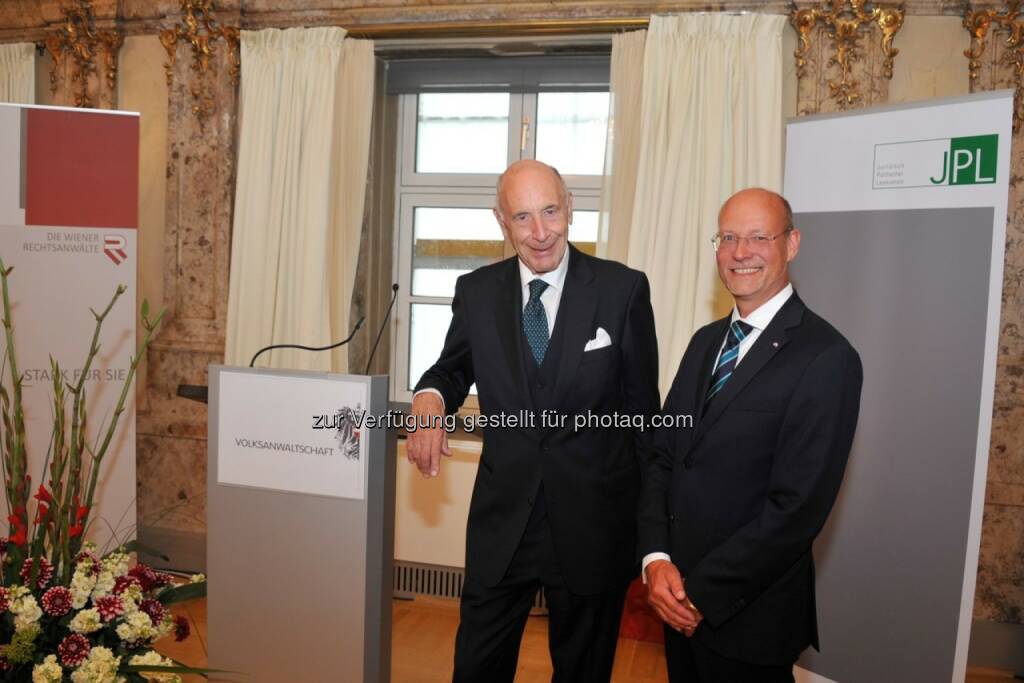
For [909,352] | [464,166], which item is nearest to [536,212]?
[909,352]

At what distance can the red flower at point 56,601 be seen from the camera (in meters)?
1.09

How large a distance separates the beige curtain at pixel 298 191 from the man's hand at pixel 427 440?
6.99 ft

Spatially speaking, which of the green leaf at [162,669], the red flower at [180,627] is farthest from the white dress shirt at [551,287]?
the green leaf at [162,669]

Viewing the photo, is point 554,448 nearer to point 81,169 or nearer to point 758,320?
point 758,320

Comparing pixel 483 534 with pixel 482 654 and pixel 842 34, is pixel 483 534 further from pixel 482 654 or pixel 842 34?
pixel 842 34

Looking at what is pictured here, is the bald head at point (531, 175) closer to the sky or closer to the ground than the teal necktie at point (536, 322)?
closer to the sky

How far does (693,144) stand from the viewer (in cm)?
365

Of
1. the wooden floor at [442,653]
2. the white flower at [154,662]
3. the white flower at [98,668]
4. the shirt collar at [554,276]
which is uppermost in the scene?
the shirt collar at [554,276]

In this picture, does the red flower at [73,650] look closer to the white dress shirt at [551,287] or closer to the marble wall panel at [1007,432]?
the white dress shirt at [551,287]

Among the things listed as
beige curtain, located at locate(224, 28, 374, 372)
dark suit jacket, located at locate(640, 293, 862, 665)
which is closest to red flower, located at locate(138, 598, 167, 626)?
dark suit jacket, located at locate(640, 293, 862, 665)

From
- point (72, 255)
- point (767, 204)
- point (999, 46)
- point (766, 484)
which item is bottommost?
point (766, 484)

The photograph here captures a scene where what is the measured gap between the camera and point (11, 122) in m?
3.32

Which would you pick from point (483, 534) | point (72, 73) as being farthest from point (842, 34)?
point (72, 73)

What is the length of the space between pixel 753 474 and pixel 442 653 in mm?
2237
